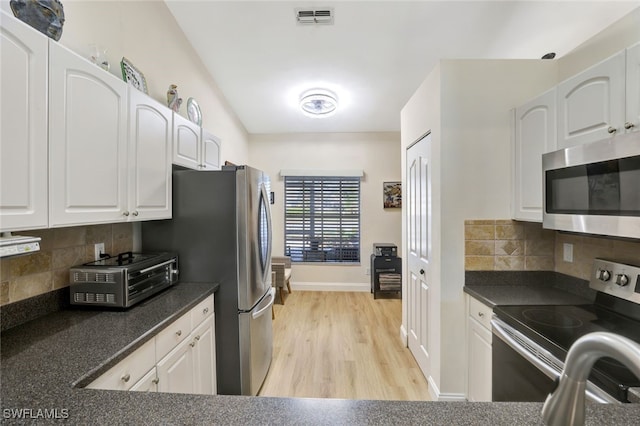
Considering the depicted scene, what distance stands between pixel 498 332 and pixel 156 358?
1755mm

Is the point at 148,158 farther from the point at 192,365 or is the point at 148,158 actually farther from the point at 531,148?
the point at 531,148

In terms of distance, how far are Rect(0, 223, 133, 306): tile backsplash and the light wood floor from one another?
1.57m

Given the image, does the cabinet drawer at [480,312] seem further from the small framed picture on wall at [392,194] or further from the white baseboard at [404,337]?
the small framed picture on wall at [392,194]

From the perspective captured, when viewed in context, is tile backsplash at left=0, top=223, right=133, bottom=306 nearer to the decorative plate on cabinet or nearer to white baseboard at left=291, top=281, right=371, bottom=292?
the decorative plate on cabinet

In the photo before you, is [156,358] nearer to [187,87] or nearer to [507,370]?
[507,370]

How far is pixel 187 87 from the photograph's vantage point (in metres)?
2.60

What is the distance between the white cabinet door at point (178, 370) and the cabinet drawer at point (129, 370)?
102 mm

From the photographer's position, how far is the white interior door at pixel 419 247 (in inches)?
80.6

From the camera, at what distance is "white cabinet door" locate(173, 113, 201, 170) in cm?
190

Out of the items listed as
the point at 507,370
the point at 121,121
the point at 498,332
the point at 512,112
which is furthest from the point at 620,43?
the point at 121,121

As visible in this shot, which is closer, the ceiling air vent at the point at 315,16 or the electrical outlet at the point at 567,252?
the electrical outlet at the point at 567,252

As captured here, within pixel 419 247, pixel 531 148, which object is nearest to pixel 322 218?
pixel 419 247

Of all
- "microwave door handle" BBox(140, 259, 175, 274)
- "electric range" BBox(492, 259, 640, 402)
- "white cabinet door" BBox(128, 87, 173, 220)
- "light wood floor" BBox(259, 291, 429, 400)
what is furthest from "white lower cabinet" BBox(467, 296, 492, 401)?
"white cabinet door" BBox(128, 87, 173, 220)

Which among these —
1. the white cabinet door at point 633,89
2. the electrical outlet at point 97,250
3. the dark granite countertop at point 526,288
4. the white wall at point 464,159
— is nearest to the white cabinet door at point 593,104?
the white cabinet door at point 633,89
